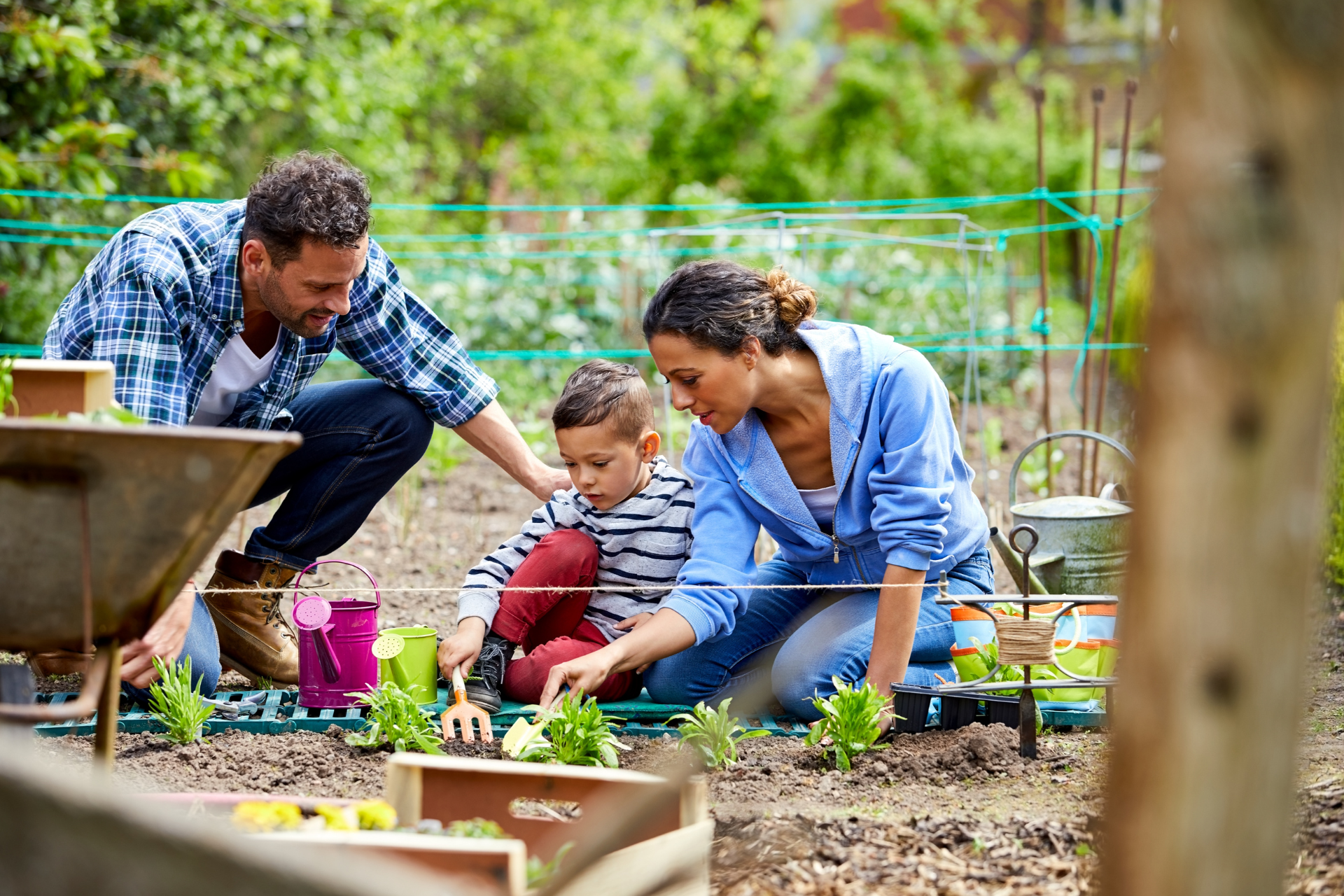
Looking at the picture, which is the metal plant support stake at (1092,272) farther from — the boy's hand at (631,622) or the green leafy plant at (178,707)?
the green leafy plant at (178,707)

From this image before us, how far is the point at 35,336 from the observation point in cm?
675

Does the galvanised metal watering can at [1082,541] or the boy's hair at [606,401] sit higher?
the boy's hair at [606,401]

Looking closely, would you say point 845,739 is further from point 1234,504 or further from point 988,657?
point 1234,504

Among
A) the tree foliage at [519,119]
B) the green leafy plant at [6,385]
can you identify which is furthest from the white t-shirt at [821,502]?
the tree foliage at [519,119]

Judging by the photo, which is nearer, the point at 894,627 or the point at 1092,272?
the point at 894,627

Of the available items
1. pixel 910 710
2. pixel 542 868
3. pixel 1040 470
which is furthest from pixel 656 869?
pixel 1040 470

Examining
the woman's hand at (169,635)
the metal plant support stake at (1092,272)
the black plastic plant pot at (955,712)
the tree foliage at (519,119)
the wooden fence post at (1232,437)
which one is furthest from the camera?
the tree foliage at (519,119)

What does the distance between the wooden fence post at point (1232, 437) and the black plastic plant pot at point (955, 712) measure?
Result: 166cm

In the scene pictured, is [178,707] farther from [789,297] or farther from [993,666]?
[993,666]

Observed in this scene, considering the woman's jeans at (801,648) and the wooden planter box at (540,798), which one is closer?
the wooden planter box at (540,798)

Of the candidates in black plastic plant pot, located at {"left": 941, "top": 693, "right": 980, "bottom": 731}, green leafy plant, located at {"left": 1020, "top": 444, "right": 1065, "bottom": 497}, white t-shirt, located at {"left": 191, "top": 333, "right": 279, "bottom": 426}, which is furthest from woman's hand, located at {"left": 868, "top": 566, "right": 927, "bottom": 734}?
green leafy plant, located at {"left": 1020, "top": 444, "right": 1065, "bottom": 497}

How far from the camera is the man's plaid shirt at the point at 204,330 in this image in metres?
2.77

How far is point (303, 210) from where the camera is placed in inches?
110

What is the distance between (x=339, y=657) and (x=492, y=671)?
39 centimetres
